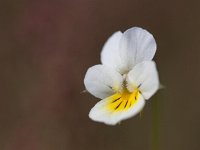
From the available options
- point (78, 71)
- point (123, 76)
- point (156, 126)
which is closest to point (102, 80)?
point (123, 76)

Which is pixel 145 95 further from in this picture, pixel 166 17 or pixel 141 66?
pixel 166 17

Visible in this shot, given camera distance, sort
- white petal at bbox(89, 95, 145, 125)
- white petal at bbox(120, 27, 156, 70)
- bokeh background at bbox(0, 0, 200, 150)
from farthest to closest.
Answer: bokeh background at bbox(0, 0, 200, 150) → white petal at bbox(120, 27, 156, 70) → white petal at bbox(89, 95, 145, 125)

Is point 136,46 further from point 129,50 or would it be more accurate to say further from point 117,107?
point 117,107

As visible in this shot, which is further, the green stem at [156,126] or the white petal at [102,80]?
the white petal at [102,80]

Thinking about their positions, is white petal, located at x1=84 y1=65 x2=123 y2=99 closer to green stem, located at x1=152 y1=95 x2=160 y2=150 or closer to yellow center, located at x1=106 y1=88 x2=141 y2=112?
yellow center, located at x1=106 y1=88 x2=141 y2=112

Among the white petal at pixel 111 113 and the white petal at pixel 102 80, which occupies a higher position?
the white petal at pixel 102 80

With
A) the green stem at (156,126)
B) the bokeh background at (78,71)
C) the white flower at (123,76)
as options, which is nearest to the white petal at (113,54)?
the white flower at (123,76)

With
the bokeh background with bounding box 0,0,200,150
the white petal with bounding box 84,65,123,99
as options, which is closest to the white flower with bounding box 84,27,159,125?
the white petal with bounding box 84,65,123,99

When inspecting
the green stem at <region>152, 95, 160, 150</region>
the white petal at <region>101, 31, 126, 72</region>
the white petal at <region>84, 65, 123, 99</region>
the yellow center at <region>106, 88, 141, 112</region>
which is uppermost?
the white petal at <region>101, 31, 126, 72</region>

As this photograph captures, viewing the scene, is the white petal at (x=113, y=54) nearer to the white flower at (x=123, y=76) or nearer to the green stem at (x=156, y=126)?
the white flower at (x=123, y=76)
